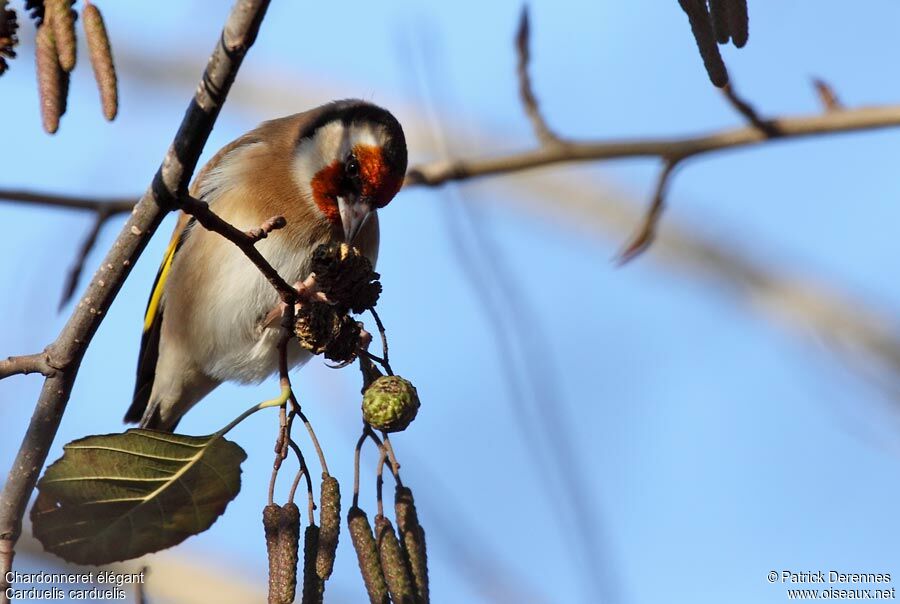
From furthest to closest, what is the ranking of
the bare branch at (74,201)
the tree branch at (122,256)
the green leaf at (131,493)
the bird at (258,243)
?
the bird at (258,243), the bare branch at (74,201), the green leaf at (131,493), the tree branch at (122,256)

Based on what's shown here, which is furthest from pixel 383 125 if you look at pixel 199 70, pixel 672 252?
pixel 199 70

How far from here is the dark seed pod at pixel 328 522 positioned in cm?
177

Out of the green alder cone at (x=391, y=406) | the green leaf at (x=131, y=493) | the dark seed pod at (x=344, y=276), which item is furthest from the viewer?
the dark seed pod at (x=344, y=276)

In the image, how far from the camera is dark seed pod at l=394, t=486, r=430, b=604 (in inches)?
70.1

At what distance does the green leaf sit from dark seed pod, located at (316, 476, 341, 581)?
418 mm

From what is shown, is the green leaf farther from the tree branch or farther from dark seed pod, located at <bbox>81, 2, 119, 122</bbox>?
dark seed pod, located at <bbox>81, 2, 119, 122</bbox>

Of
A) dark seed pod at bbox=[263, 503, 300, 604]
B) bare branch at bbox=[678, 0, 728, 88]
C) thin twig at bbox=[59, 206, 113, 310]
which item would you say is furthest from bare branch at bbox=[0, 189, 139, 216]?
bare branch at bbox=[678, 0, 728, 88]

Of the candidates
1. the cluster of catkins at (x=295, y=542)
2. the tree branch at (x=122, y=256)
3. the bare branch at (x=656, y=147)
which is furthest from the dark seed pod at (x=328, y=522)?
the bare branch at (x=656, y=147)

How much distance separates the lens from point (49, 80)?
1554 mm

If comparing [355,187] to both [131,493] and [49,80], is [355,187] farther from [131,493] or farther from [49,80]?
[49,80]

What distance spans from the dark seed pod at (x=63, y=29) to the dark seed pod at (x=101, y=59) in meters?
0.04

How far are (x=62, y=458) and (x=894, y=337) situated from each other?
3966 millimetres

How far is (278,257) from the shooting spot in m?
3.15

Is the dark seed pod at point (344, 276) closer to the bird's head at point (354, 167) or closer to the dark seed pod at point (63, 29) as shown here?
the dark seed pod at point (63, 29)
